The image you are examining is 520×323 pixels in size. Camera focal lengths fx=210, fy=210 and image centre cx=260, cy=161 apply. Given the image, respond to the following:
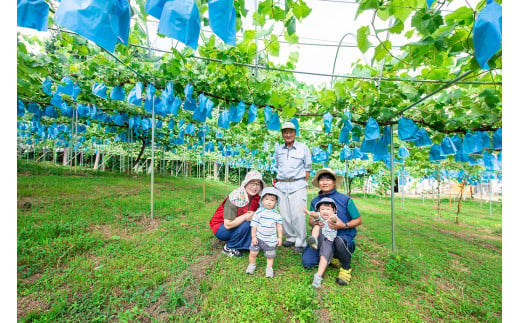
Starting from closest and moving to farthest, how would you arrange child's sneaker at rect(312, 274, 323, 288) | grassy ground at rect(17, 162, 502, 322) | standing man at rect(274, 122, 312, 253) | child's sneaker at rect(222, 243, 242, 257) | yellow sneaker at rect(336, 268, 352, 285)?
1. grassy ground at rect(17, 162, 502, 322)
2. child's sneaker at rect(312, 274, 323, 288)
3. yellow sneaker at rect(336, 268, 352, 285)
4. child's sneaker at rect(222, 243, 242, 257)
5. standing man at rect(274, 122, 312, 253)

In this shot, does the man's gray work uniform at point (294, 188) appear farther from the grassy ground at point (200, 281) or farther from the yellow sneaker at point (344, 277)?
the yellow sneaker at point (344, 277)

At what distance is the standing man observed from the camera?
10.6 feet

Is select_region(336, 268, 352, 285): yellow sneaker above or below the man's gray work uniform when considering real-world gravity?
below

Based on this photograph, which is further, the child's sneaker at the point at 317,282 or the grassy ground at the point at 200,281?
the child's sneaker at the point at 317,282

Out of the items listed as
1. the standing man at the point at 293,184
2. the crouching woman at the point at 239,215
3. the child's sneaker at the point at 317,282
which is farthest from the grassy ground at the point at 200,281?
the standing man at the point at 293,184

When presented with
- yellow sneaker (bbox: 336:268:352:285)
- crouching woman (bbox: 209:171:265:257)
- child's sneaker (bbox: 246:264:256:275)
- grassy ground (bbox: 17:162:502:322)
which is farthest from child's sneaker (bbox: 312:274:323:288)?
crouching woman (bbox: 209:171:265:257)

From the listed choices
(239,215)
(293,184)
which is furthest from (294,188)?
(239,215)

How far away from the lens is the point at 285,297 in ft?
6.66

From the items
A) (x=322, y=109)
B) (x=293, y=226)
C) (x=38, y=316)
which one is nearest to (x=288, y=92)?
(x=322, y=109)

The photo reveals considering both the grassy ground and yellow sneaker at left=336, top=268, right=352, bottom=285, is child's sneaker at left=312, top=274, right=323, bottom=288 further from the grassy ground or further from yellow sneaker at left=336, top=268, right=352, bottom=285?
yellow sneaker at left=336, top=268, right=352, bottom=285

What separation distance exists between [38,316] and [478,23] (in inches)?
137

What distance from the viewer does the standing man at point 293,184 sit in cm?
323

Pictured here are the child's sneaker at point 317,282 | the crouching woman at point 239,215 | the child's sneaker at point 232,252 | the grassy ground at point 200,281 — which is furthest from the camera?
the child's sneaker at point 232,252

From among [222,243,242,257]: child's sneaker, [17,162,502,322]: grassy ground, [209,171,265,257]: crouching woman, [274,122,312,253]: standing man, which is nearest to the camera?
[17,162,502,322]: grassy ground
